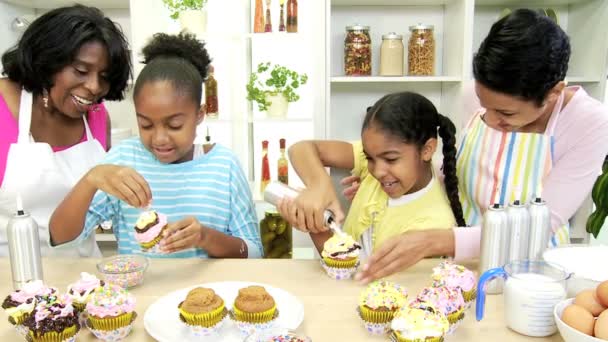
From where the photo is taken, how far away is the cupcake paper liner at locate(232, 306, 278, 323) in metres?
0.98

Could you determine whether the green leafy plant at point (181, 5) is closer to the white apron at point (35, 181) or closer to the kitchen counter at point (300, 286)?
the white apron at point (35, 181)

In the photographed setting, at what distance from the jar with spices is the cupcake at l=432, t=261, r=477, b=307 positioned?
1.80 metres

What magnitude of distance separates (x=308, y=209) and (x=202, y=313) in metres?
0.43

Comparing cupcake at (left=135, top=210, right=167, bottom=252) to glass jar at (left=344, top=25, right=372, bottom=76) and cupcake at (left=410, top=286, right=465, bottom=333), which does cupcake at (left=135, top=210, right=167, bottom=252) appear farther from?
glass jar at (left=344, top=25, right=372, bottom=76)

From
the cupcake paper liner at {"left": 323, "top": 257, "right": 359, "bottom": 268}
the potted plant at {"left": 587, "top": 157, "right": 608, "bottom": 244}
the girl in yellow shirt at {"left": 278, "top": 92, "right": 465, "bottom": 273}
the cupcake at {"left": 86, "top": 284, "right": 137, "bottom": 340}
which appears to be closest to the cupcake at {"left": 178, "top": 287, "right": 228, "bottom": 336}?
the cupcake at {"left": 86, "top": 284, "right": 137, "bottom": 340}

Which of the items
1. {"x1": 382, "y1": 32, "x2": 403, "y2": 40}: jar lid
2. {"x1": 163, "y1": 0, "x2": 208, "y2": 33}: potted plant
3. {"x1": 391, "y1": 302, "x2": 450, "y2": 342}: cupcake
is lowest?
{"x1": 391, "y1": 302, "x2": 450, "y2": 342}: cupcake

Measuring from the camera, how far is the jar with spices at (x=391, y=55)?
267 cm

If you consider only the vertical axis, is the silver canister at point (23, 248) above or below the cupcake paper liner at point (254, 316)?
above

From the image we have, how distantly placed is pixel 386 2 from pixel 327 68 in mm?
581

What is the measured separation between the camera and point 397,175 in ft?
4.90

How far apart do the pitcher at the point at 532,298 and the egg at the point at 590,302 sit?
1.7 inches

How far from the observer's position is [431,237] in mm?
1267

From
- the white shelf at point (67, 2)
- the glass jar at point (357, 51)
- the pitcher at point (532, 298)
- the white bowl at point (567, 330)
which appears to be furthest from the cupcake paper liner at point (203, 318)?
the white shelf at point (67, 2)

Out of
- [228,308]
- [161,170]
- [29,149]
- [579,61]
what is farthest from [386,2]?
[228,308]
